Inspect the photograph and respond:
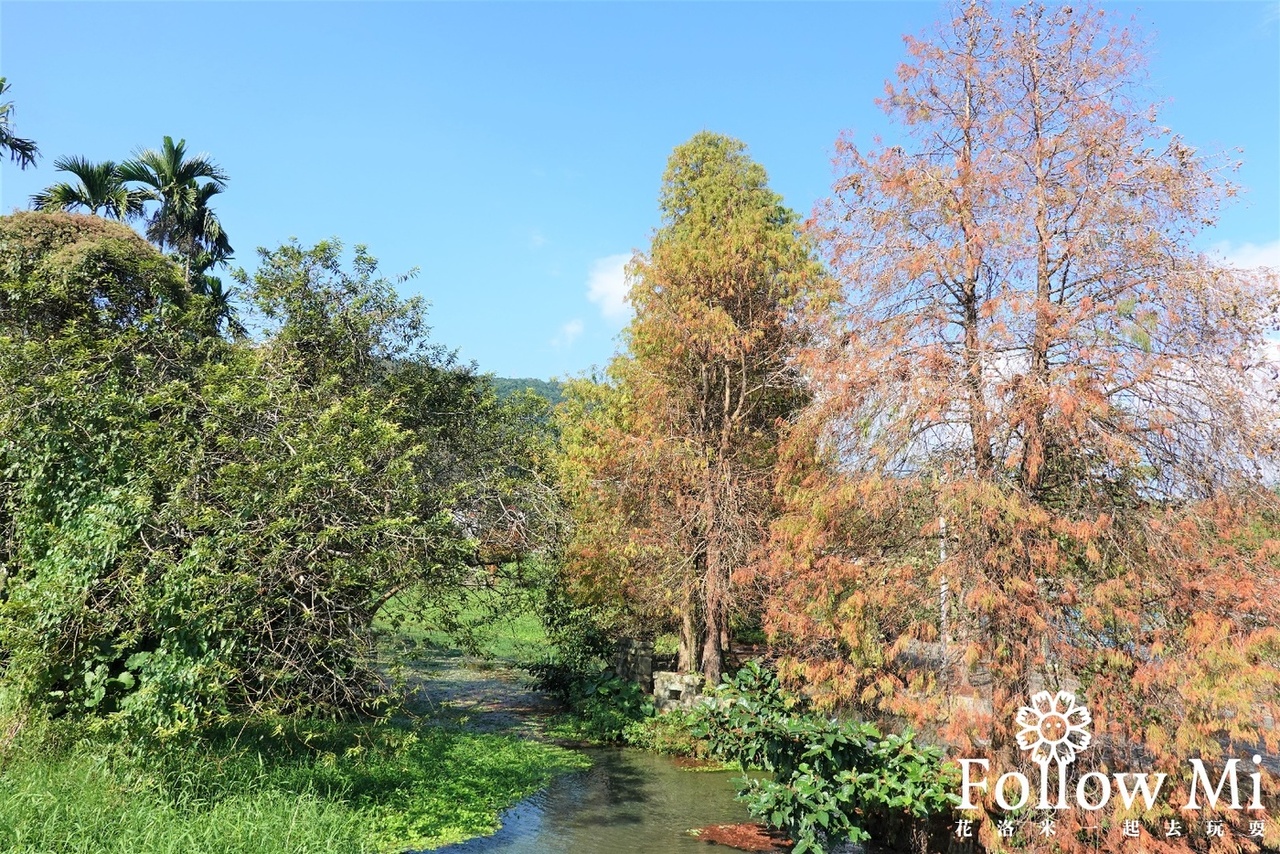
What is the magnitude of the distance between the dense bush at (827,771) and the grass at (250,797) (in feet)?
10.0

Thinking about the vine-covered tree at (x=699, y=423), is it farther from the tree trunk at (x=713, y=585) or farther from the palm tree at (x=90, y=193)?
the palm tree at (x=90, y=193)

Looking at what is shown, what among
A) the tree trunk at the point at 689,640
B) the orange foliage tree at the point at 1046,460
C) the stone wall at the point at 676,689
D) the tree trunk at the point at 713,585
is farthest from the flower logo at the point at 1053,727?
the tree trunk at the point at 689,640

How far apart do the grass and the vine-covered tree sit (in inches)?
155

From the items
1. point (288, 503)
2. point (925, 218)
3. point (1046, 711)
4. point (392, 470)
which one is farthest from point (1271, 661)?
point (288, 503)

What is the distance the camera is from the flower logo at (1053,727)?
6.25m

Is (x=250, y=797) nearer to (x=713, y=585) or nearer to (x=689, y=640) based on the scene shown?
(x=713, y=585)

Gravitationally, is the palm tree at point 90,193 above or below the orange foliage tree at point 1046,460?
above

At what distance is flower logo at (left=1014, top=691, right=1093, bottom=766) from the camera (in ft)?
20.5

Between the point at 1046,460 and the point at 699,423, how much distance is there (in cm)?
632

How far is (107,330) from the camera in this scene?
10.1 m

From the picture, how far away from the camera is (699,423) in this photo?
12570 mm

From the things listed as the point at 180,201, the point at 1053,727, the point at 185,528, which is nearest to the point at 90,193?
the point at 180,201

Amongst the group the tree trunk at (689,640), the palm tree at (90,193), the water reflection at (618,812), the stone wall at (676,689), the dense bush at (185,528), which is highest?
the palm tree at (90,193)

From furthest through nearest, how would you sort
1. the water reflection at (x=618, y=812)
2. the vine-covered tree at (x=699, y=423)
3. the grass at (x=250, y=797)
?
the vine-covered tree at (x=699, y=423) < the water reflection at (x=618, y=812) < the grass at (x=250, y=797)
